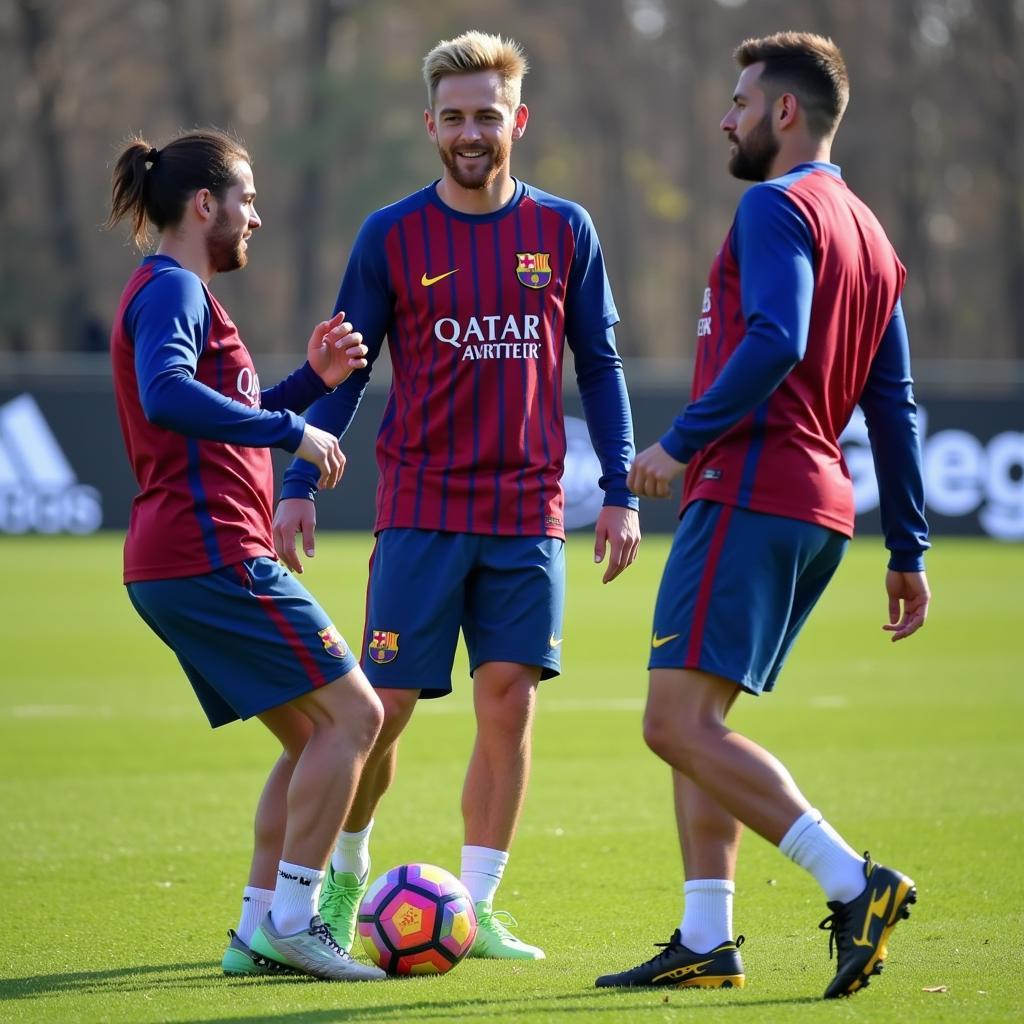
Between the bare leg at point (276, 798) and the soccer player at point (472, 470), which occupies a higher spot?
the soccer player at point (472, 470)

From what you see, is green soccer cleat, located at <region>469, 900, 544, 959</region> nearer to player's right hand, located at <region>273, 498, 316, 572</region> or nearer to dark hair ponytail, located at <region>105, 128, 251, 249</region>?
player's right hand, located at <region>273, 498, 316, 572</region>

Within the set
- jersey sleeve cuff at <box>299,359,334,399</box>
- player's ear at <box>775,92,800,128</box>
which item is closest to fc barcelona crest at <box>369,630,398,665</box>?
jersey sleeve cuff at <box>299,359,334,399</box>

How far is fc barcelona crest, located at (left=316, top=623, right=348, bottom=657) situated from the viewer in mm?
4930

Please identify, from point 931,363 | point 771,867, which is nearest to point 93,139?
point 931,363

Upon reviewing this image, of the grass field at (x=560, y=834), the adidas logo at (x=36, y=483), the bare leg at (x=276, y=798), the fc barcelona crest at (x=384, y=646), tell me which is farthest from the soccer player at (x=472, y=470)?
the adidas logo at (x=36, y=483)

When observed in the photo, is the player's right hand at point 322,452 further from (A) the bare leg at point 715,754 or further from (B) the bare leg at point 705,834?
(B) the bare leg at point 705,834

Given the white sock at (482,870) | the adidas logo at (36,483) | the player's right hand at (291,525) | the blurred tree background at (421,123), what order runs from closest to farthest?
the white sock at (482,870) < the player's right hand at (291,525) < the adidas logo at (36,483) < the blurred tree background at (421,123)

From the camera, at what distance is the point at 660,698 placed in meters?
4.69

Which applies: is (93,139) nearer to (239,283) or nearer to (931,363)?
(239,283)

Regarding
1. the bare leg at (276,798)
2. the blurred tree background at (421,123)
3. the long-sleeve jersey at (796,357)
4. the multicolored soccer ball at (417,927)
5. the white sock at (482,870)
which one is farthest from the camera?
the blurred tree background at (421,123)

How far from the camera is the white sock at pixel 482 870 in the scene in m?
5.48

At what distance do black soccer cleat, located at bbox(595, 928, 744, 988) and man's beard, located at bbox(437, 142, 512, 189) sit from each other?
7.91ft

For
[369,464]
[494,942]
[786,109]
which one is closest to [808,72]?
[786,109]

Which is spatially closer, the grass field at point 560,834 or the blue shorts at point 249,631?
the grass field at point 560,834
